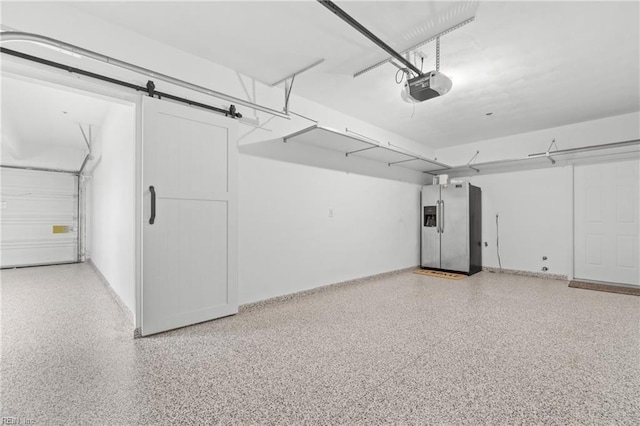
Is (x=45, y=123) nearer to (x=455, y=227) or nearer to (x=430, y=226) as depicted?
(x=430, y=226)

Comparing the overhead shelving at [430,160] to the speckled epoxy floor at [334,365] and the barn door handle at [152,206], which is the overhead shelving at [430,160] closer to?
the barn door handle at [152,206]

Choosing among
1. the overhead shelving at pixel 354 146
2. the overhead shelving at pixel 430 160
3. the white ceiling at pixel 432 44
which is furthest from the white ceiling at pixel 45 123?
the overhead shelving at pixel 430 160

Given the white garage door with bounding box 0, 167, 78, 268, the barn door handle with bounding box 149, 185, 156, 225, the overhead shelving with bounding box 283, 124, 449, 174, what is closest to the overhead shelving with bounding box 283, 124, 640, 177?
the overhead shelving with bounding box 283, 124, 449, 174

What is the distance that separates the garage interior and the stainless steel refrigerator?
0.38m

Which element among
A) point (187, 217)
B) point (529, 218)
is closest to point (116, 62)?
point (187, 217)

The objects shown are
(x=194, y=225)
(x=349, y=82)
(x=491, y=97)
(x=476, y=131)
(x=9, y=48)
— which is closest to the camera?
(x=9, y=48)

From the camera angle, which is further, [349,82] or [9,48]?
[349,82]

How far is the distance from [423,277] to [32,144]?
9049 millimetres

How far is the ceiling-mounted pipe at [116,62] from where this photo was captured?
1.56 meters

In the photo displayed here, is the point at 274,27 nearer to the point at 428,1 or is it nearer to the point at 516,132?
the point at 428,1

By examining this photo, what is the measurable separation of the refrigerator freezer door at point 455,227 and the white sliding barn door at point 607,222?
1.86 meters

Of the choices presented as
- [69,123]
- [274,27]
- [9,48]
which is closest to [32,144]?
[69,123]

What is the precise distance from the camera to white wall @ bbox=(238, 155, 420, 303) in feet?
11.8

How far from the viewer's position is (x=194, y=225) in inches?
118
